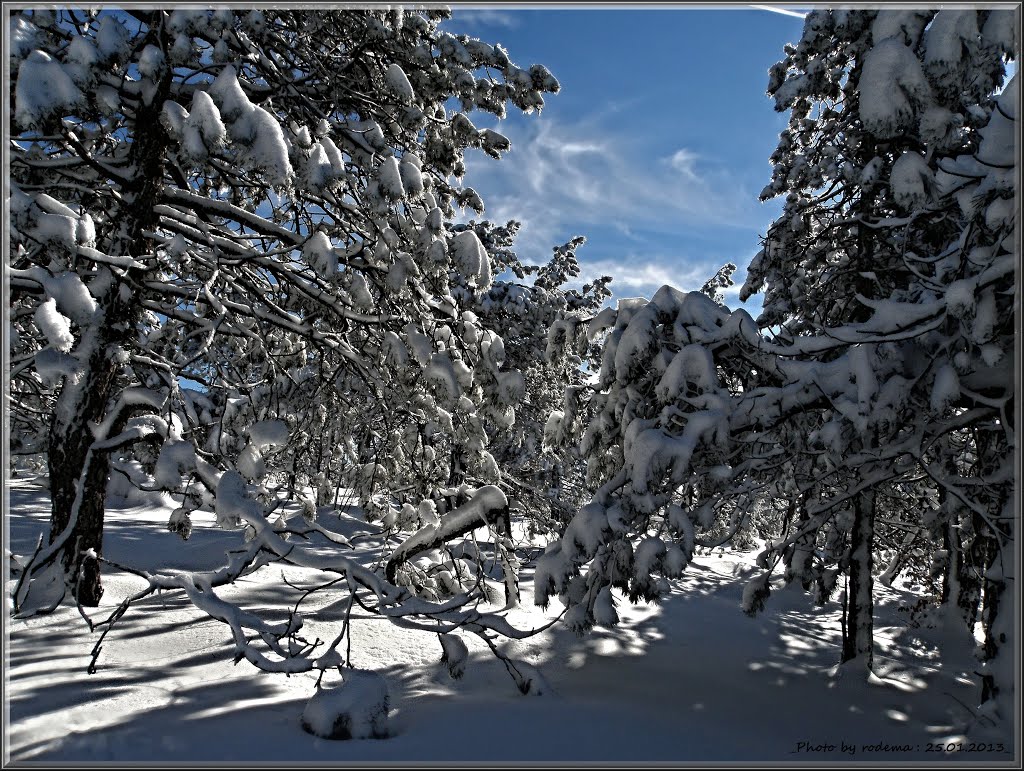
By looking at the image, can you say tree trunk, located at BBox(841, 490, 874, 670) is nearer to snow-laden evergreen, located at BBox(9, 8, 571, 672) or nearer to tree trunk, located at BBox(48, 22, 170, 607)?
snow-laden evergreen, located at BBox(9, 8, 571, 672)

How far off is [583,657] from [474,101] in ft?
20.2

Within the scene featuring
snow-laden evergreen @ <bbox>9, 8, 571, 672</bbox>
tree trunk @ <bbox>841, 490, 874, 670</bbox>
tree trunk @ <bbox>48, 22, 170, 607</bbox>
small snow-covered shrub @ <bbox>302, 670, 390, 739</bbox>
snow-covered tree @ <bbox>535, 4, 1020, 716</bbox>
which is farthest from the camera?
tree trunk @ <bbox>841, 490, 874, 670</bbox>

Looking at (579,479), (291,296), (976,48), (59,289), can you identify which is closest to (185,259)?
(291,296)

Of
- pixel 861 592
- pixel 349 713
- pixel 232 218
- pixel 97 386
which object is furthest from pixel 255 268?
Result: pixel 861 592

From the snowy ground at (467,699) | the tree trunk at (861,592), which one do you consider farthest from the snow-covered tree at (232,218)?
the tree trunk at (861,592)

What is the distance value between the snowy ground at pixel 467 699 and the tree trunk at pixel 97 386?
2.02 feet

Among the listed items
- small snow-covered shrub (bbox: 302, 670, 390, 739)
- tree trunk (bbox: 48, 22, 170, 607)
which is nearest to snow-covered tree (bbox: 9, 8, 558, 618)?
tree trunk (bbox: 48, 22, 170, 607)

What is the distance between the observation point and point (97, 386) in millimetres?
4906

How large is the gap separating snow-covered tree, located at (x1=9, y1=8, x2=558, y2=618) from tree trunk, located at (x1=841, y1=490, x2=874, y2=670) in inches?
216

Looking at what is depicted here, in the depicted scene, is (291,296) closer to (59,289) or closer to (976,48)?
(59,289)

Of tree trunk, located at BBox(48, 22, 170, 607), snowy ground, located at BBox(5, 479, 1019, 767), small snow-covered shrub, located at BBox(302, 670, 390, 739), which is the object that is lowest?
snowy ground, located at BBox(5, 479, 1019, 767)

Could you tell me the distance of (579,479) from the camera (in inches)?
858

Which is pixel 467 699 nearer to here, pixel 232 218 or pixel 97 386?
pixel 97 386

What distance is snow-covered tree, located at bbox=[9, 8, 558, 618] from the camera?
4.03 metres
